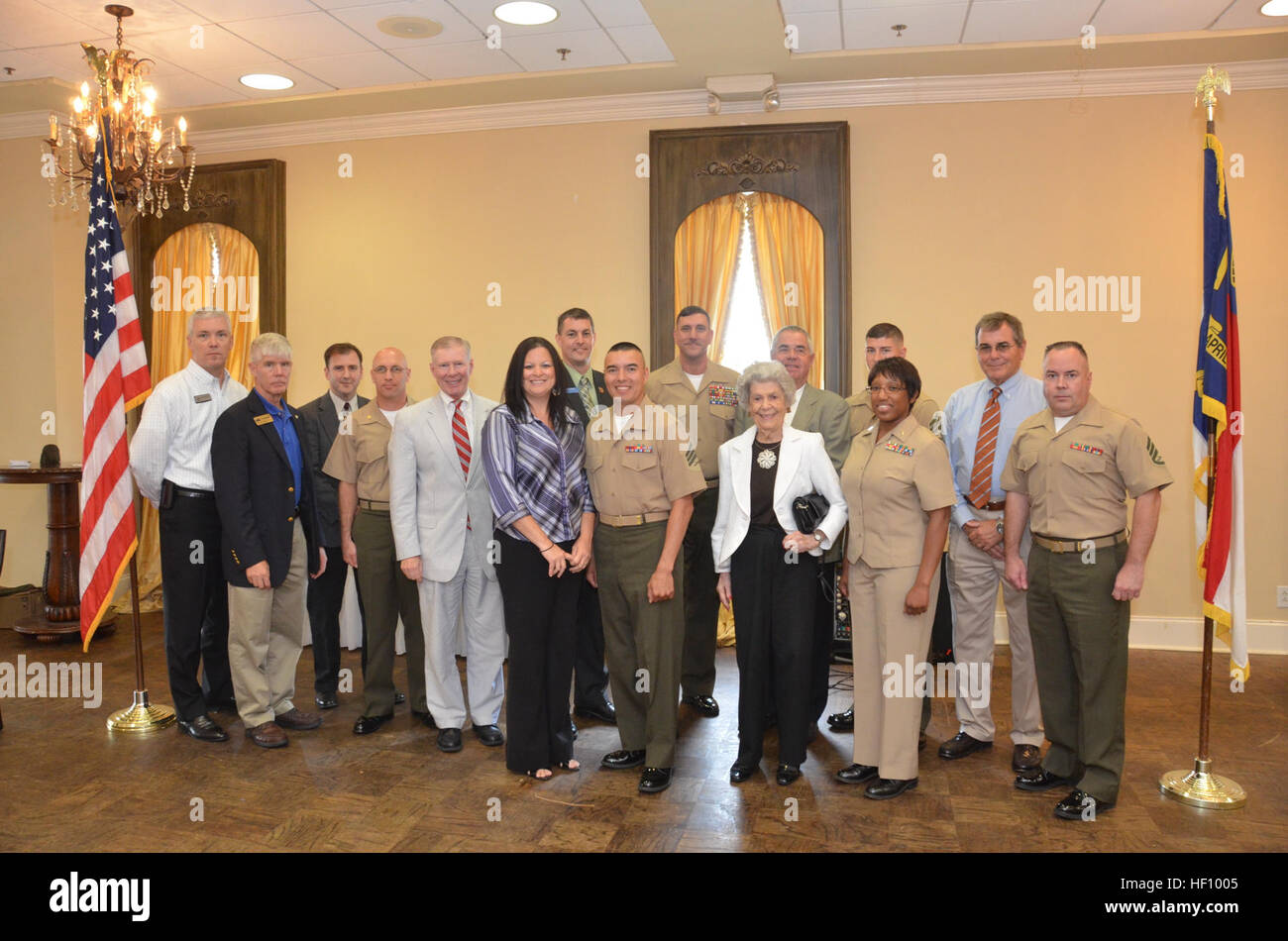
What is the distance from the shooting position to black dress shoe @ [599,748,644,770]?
3928mm

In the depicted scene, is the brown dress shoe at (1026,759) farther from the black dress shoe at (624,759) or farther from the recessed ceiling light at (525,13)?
the recessed ceiling light at (525,13)

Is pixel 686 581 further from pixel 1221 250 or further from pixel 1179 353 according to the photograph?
pixel 1179 353

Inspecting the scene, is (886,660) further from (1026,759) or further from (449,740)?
(449,740)

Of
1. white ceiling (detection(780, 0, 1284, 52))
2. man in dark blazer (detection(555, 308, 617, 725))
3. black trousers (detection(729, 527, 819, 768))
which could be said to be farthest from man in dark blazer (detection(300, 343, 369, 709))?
white ceiling (detection(780, 0, 1284, 52))

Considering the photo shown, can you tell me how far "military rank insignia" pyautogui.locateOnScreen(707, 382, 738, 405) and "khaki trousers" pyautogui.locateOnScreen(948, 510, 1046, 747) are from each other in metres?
1.23

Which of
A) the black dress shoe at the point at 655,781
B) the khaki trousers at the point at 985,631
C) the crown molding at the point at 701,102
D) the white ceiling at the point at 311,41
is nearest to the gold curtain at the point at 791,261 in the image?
the crown molding at the point at 701,102

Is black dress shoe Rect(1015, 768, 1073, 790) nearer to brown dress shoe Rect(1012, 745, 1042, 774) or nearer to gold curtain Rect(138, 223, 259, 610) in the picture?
brown dress shoe Rect(1012, 745, 1042, 774)

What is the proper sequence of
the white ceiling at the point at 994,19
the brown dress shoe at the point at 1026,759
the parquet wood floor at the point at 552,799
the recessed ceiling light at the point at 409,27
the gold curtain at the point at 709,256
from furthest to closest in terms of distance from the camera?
the gold curtain at the point at 709,256
the recessed ceiling light at the point at 409,27
the white ceiling at the point at 994,19
the brown dress shoe at the point at 1026,759
the parquet wood floor at the point at 552,799

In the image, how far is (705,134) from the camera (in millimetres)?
6469

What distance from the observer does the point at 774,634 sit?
12.2 feet

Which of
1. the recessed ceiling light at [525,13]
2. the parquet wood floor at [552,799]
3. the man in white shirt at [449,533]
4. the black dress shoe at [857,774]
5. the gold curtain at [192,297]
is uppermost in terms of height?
the recessed ceiling light at [525,13]

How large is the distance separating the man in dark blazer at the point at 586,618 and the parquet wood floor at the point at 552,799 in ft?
0.60

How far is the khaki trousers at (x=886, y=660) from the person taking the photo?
3.56 meters

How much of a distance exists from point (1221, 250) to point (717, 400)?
7.21 feet
